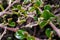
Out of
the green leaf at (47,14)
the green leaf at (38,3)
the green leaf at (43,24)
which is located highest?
the green leaf at (38,3)

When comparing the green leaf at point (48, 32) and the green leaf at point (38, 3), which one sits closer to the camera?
the green leaf at point (48, 32)

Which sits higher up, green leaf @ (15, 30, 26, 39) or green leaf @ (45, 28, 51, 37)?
green leaf @ (45, 28, 51, 37)

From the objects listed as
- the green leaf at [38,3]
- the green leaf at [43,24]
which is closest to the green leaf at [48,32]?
the green leaf at [43,24]

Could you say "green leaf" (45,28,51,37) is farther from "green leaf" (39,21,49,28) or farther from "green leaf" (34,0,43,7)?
"green leaf" (34,0,43,7)

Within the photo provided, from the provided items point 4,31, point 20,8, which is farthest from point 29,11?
point 4,31

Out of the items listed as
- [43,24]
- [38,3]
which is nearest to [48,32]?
[43,24]

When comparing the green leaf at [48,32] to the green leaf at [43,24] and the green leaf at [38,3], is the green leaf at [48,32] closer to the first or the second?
the green leaf at [43,24]

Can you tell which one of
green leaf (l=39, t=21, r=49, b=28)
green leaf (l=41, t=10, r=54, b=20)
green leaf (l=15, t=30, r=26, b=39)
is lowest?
green leaf (l=15, t=30, r=26, b=39)

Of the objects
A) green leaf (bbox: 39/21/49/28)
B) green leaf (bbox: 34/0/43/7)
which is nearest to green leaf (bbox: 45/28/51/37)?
green leaf (bbox: 39/21/49/28)

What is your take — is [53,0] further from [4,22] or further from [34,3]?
[4,22]

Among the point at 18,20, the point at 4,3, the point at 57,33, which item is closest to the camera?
the point at 57,33

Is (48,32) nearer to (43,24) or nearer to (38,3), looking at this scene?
(43,24)
